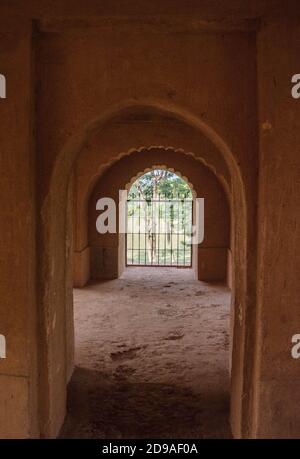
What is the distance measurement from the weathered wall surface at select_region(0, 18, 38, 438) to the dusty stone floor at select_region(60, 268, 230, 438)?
753 mm

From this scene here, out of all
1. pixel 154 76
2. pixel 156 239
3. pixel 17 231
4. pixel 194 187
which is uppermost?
pixel 154 76

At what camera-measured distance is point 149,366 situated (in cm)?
554

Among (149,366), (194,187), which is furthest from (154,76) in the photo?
(194,187)

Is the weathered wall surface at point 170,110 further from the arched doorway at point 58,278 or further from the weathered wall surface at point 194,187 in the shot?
the weathered wall surface at point 194,187

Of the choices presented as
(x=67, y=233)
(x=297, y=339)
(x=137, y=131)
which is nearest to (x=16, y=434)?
(x=67, y=233)

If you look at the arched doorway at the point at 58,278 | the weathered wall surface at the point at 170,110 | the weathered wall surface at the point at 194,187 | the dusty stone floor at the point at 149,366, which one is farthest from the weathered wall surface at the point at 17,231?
the weathered wall surface at the point at 194,187

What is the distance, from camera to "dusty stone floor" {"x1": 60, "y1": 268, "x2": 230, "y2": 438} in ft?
13.8

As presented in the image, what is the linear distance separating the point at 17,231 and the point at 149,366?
2.93 meters

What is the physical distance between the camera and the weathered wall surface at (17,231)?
3416 mm

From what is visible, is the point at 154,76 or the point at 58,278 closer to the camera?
the point at 154,76

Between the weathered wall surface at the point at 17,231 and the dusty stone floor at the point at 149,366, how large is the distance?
753 millimetres

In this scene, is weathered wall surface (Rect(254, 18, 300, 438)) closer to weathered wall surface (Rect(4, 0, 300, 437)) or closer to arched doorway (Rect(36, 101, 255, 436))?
weathered wall surface (Rect(4, 0, 300, 437))

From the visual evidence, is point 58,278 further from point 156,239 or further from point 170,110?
point 156,239

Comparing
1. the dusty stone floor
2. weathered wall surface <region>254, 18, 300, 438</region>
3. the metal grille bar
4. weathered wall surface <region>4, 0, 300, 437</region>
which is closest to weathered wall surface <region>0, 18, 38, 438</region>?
weathered wall surface <region>4, 0, 300, 437</region>
